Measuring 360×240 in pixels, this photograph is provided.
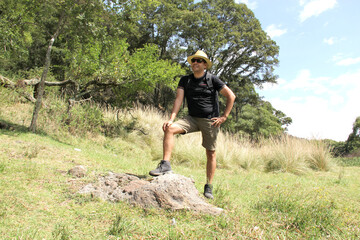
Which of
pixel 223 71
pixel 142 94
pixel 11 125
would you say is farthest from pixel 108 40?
pixel 223 71

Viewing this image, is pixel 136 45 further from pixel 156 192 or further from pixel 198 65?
pixel 156 192

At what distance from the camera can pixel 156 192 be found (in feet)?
9.91

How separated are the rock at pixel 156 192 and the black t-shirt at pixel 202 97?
94 cm

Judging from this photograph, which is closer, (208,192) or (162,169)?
(162,169)

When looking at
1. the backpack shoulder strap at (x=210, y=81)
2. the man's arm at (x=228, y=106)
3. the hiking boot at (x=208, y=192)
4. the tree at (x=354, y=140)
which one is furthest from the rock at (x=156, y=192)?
the tree at (x=354, y=140)

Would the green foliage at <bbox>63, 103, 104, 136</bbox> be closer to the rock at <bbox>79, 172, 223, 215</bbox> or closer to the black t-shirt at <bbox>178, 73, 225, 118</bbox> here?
the rock at <bbox>79, 172, 223, 215</bbox>

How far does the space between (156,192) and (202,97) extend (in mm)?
1421

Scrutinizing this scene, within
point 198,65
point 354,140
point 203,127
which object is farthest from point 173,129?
point 354,140

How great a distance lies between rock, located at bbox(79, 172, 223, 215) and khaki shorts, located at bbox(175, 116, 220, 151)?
2.00ft

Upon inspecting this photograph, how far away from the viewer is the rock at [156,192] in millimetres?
2967

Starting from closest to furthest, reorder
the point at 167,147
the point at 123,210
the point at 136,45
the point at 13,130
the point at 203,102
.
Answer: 1. the point at 123,210
2. the point at 167,147
3. the point at 203,102
4. the point at 13,130
5. the point at 136,45

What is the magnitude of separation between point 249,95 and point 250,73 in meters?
2.26

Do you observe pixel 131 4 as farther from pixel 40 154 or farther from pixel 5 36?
pixel 40 154

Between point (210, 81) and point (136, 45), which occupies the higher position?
point (136, 45)
